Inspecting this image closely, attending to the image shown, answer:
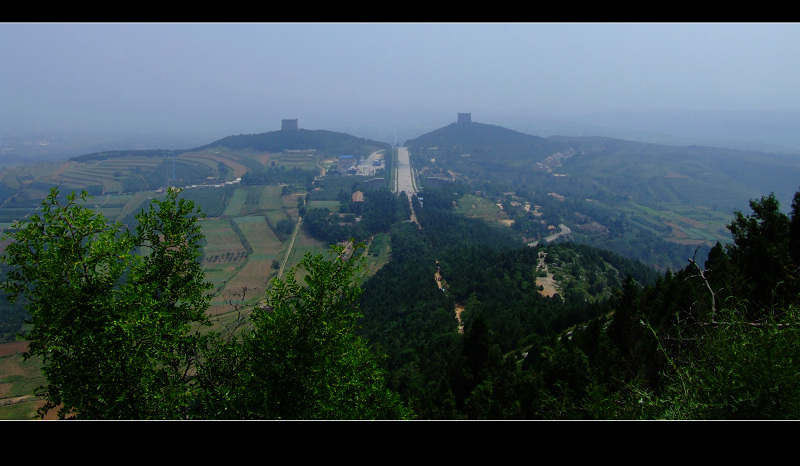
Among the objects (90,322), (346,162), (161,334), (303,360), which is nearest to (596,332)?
(303,360)

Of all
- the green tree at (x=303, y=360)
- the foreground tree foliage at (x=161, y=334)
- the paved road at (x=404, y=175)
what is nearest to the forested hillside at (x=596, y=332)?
the green tree at (x=303, y=360)

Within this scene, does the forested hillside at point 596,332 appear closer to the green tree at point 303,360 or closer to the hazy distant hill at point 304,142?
the green tree at point 303,360

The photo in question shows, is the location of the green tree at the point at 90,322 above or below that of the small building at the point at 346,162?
below

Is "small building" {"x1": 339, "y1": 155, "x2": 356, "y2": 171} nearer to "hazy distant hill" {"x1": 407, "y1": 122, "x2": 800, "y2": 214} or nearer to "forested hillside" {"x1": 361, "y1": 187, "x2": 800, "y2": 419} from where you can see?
"hazy distant hill" {"x1": 407, "y1": 122, "x2": 800, "y2": 214}
